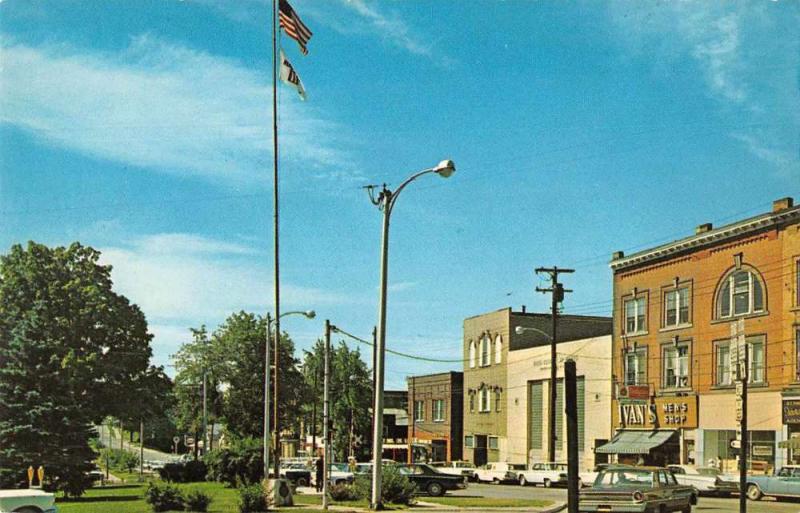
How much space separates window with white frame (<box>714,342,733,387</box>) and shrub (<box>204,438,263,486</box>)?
941 inches

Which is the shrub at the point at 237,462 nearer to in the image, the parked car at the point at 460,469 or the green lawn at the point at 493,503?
the parked car at the point at 460,469

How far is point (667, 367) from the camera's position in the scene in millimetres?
61844

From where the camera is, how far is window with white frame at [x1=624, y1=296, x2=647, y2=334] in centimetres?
6456

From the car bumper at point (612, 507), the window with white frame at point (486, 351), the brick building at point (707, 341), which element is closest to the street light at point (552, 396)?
the brick building at point (707, 341)

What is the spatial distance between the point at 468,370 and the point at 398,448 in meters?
14.8

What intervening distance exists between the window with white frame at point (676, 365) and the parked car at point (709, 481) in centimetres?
1102

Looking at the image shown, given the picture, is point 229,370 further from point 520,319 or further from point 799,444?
point 799,444

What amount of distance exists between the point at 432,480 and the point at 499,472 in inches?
734

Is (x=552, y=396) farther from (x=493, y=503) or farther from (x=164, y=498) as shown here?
(x=164, y=498)

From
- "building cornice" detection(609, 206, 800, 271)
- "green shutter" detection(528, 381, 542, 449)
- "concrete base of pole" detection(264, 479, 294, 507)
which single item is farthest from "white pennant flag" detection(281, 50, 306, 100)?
"green shutter" detection(528, 381, 542, 449)

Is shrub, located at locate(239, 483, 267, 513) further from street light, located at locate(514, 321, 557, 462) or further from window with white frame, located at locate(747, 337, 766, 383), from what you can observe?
window with white frame, located at locate(747, 337, 766, 383)

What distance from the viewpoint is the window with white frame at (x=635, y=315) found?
212 feet

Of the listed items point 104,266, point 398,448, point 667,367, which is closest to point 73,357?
point 104,266

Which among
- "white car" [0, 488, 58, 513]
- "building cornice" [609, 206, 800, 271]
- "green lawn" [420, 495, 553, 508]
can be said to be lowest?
"green lawn" [420, 495, 553, 508]
